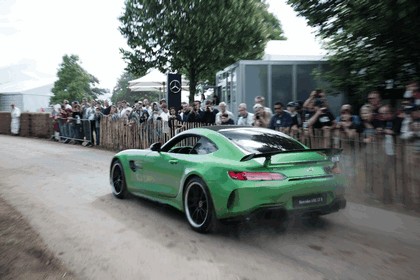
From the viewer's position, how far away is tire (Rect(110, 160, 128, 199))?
24.5 feet

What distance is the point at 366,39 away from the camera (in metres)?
10.2

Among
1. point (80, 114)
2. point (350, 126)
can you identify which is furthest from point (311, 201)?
point (80, 114)

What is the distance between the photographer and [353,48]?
1088 cm

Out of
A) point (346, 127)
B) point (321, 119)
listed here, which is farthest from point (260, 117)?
point (346, 127)

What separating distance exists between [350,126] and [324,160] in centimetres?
291

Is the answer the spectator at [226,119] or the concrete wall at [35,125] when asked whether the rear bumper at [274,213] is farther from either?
the concrete wall at [35,125]

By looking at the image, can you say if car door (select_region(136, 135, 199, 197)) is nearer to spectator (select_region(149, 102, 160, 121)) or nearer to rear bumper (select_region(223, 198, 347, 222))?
rear bumper (select_region(223, 198, 347, 222))

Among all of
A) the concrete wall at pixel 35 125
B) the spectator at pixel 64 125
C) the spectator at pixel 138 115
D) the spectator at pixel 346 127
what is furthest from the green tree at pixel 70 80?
the spectator at pixel 346 127

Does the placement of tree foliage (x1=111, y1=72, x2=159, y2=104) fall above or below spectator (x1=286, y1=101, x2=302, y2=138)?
above

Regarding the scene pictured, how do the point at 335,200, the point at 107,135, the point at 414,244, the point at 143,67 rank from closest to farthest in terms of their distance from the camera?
the point at 414,244 → the point at 335,200 → the point at 107,135 → the point at 143,67

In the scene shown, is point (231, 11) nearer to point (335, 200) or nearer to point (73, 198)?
point (73, 198)

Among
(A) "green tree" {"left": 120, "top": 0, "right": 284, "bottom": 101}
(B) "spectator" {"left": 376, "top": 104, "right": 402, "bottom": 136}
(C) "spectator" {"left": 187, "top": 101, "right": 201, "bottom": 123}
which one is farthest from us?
(A) "green tree" {"left": 120, "top": 0, "right": 284, "bottom": 101}

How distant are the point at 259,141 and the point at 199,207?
117 cm

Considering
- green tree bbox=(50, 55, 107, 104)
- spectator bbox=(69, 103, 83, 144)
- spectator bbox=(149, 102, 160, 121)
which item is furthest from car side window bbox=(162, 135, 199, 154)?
green tree bbox=(50, 55, 107, 104)
